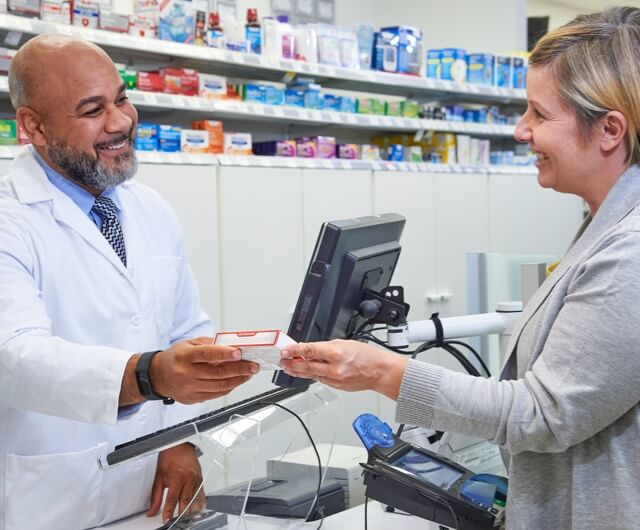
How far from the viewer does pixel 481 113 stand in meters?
5.80

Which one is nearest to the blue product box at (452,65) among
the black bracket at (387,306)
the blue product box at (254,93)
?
the blue product box at (254,93)

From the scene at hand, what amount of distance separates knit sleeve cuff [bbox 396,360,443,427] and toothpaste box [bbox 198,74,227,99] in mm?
2801

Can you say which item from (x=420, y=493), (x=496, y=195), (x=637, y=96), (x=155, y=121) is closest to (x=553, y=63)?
(x=637, y=96)

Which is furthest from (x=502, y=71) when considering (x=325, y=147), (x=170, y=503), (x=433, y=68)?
(x=170, y=503)

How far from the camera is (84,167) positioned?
86.0 inches

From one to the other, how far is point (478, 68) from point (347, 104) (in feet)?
4.26

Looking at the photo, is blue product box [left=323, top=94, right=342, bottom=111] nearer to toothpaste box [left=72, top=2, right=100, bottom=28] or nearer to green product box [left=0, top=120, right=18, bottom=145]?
toothpaste box [left=72, top=2, right=100, bottom=28]

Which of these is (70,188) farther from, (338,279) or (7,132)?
(7,132)

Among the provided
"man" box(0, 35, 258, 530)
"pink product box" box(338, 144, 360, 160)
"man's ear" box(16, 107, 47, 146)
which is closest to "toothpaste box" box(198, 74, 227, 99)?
"pink product box" box(338, 144, 360, 160)

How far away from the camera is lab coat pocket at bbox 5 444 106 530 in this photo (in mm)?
1924

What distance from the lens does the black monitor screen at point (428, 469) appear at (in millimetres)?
1773

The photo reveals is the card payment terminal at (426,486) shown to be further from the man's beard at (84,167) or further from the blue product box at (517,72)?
the blue product box at (517,72)

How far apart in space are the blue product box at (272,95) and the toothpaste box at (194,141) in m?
0.47

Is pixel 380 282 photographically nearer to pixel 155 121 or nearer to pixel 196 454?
pixel 196 454
